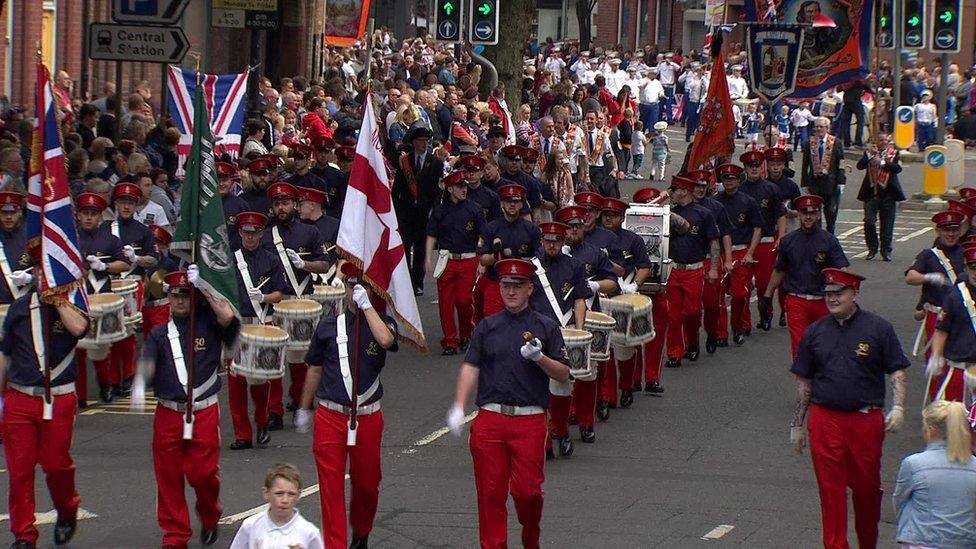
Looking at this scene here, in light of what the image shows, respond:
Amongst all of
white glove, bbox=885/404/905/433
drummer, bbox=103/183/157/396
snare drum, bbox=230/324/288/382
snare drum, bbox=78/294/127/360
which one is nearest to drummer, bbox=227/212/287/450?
snare drum, bbox=230/324/288/382

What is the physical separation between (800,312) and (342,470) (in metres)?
6.81

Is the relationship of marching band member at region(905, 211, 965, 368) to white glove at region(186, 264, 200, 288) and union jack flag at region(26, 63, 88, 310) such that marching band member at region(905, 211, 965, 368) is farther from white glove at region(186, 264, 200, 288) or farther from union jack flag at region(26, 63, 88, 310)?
union jack flag at region(26, 63, 88, 310)

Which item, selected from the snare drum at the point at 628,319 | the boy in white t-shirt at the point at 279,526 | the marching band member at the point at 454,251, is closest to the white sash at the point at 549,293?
the snare drum at the point at 628,319

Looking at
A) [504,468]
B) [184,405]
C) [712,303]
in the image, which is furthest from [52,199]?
[712,303]

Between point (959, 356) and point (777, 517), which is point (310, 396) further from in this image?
point (959, 356)

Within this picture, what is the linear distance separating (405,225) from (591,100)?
1320 cm

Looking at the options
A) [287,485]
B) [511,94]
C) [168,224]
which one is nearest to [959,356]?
[287,485]

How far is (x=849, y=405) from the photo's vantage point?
11711 millimetres

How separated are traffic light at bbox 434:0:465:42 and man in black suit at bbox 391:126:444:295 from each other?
16.4ft

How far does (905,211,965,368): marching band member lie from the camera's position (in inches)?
616

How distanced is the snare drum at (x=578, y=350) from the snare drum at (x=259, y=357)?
2.27 m

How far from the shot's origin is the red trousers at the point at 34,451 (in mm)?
11656

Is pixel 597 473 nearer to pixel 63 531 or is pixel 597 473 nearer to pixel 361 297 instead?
pixel 361 297

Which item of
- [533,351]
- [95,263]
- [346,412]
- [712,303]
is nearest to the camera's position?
[533,351]
